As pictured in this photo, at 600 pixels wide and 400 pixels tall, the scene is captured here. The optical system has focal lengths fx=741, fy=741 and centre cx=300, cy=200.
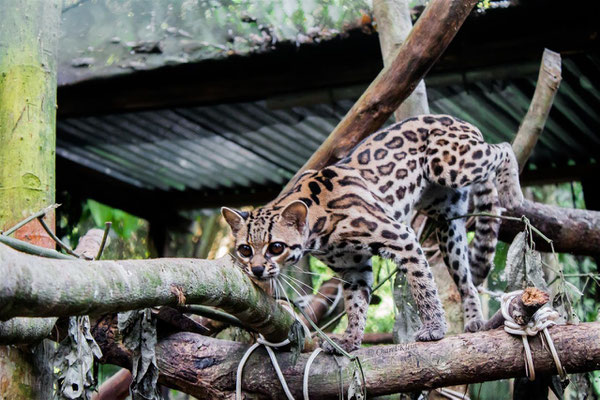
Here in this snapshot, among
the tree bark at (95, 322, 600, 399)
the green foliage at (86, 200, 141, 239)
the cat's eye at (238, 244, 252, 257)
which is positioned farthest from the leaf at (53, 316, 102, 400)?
the green foliage at (86, 200, 141, 239)

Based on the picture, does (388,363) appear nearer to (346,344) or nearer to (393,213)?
(346,344)

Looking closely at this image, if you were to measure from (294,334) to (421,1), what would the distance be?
11.6ft

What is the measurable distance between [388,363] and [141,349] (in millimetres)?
1254

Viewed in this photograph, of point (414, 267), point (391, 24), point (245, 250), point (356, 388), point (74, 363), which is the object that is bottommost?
point (356, 388)

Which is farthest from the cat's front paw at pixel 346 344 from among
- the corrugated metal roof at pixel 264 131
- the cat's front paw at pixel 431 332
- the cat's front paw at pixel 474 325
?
the corrugated metal roof at pixel 264 131

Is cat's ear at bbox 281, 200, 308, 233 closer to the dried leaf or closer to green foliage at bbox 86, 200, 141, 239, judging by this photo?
the dried leaf

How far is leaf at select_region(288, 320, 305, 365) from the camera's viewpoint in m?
3.92

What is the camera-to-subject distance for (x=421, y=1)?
6.30m

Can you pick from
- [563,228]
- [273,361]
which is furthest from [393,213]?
[563,228]

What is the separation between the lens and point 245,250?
4.24 m

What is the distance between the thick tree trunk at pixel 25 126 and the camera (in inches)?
131

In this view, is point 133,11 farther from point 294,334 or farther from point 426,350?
point 426,350

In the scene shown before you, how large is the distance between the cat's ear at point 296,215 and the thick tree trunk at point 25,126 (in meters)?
1.35

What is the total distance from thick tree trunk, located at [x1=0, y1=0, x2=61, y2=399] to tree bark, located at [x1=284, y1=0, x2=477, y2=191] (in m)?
2.22
